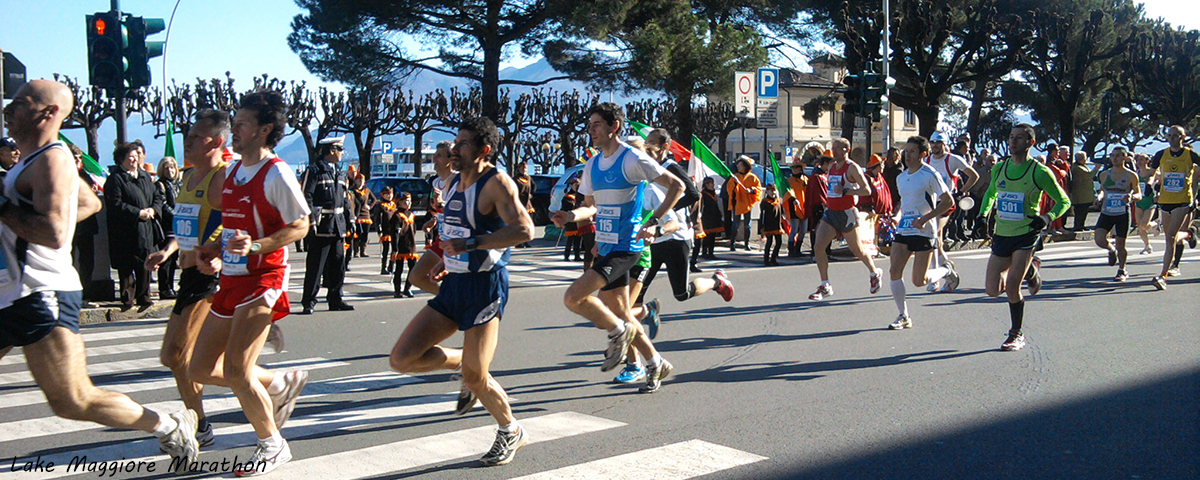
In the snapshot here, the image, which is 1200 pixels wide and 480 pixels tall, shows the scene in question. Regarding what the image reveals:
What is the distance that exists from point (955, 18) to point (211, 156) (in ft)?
116

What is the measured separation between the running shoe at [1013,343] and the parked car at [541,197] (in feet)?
65.2

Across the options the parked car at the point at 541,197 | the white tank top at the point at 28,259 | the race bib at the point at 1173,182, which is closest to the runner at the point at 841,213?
the race bib at the point at 1173,182

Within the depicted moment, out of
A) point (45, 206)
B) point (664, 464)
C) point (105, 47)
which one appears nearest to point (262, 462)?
point (45, 206)

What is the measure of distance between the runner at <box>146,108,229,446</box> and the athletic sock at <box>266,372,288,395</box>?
1.35ft

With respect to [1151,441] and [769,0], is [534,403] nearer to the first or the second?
[1151,441]

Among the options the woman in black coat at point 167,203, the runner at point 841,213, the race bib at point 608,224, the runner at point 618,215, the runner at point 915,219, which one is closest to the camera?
the runner at point 618,215

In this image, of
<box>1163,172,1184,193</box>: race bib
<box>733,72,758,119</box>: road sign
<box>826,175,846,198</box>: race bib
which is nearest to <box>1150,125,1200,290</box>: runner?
<box>1163,172,1184,193</box>: race bib

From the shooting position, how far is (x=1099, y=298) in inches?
422

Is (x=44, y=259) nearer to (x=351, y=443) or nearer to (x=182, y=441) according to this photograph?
(x=182, y=441)

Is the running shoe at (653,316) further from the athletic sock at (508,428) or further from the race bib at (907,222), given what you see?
the race bib at (907,222)

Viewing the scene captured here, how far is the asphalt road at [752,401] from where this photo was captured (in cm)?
473

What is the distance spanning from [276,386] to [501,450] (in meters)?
1.13

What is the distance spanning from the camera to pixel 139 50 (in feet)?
37.0

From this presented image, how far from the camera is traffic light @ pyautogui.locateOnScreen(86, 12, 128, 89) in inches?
435
